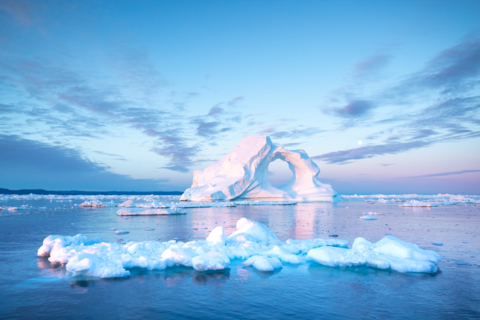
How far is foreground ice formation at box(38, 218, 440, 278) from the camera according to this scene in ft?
23.5

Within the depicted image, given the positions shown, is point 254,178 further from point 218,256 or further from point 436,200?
point 436,200

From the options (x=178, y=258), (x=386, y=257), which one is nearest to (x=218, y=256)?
(x=178, y=258)

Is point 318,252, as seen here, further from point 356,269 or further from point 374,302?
point 374,302

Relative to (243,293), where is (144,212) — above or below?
above

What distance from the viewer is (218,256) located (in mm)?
7570

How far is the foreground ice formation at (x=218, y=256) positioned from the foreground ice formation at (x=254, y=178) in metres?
26.7

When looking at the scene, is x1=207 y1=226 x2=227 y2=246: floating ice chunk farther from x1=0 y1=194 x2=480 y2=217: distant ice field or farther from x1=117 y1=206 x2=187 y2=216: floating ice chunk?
x1=0 y1=194 x2=480 y2=217: distant ice field

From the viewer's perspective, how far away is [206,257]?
748 cm

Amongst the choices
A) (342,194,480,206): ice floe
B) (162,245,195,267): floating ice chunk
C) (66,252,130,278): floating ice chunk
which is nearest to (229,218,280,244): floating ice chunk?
(162,245,195,267): floating ice chunk

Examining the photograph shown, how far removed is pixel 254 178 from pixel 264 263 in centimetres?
3089

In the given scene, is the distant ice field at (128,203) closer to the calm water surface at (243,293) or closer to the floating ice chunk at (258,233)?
the floating ice chunk at (258,233)

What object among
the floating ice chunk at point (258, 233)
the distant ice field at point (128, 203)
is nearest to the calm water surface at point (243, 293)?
the floating ice chunk at point (258, 233)

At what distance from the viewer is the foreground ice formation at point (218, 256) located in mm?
7164

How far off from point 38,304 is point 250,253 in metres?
5.18
